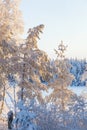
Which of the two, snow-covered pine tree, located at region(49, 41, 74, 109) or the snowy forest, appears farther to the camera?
snow-covered pine tree, located at region(49, 41, 74, 109)

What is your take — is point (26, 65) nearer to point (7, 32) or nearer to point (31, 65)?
point (31, 65)

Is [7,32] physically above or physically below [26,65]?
above

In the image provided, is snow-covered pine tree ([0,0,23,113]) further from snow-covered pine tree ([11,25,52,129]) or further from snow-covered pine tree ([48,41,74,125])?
snow-covered pine tree ([48,41,74,125])

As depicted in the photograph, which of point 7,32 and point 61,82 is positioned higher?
point 7,32

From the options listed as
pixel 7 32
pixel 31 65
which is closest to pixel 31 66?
pixel 31 65

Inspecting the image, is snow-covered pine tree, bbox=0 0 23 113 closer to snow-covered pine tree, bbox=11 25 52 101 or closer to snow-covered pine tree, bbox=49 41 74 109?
snow-covered pine tree, bbox=11 25 52 101

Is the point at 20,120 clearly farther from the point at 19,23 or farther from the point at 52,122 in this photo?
the point at 19,23

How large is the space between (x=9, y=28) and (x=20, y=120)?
19288 millimetres

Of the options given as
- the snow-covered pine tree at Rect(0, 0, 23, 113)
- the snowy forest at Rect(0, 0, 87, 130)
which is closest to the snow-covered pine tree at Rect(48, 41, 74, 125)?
the snowy forest at Rect(0, 0, 87, 130)

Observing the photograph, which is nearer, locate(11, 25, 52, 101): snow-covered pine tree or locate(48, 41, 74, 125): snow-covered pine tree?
locate(11, 25, 52, 101): snow-covered pine tree

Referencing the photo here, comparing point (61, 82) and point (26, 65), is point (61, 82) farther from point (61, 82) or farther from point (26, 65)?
point (26, 65)

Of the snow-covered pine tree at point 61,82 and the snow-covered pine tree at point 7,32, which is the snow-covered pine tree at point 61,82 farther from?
the snow-covered pine tree at point 7,32

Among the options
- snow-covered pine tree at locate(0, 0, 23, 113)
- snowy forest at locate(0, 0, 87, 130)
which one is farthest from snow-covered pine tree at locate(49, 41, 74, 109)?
snow-covered pine tree at locate(0, 0, 23, 113)

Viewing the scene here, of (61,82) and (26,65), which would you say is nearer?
(26,65)
